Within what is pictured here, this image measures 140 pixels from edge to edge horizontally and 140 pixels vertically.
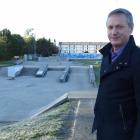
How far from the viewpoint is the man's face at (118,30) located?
2.51 m

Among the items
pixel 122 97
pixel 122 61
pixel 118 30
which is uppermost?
pixel 118 30

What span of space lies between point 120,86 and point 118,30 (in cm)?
33

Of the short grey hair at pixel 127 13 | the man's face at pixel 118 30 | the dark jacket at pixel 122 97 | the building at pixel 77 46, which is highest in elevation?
the short grey hair at pixel 127 13

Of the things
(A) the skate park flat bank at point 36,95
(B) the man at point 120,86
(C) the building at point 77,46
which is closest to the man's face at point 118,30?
(B) the man at point 120,86

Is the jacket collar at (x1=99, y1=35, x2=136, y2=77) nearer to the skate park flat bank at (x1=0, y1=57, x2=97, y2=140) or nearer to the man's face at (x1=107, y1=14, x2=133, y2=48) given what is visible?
the man's face at (x1=107, y1=14, x2=133, y2=48)

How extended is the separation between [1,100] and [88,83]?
15320 millimetres

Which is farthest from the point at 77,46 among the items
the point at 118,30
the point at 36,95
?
the point at 118,30

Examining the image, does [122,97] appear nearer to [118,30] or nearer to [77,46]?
[118,30]

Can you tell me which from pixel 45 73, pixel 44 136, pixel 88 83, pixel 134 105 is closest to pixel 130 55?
pixel 134 105

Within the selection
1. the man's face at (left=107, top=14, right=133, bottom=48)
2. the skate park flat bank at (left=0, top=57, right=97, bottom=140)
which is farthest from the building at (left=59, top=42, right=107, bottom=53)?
the man's face at (left=107, top=14, right=133, bottom=48)

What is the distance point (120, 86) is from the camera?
2469 mm

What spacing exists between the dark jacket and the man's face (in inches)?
1.9

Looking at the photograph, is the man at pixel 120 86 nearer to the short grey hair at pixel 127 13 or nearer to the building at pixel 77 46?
the short grey hair at pixel 127 13

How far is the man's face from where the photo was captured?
251 cm
